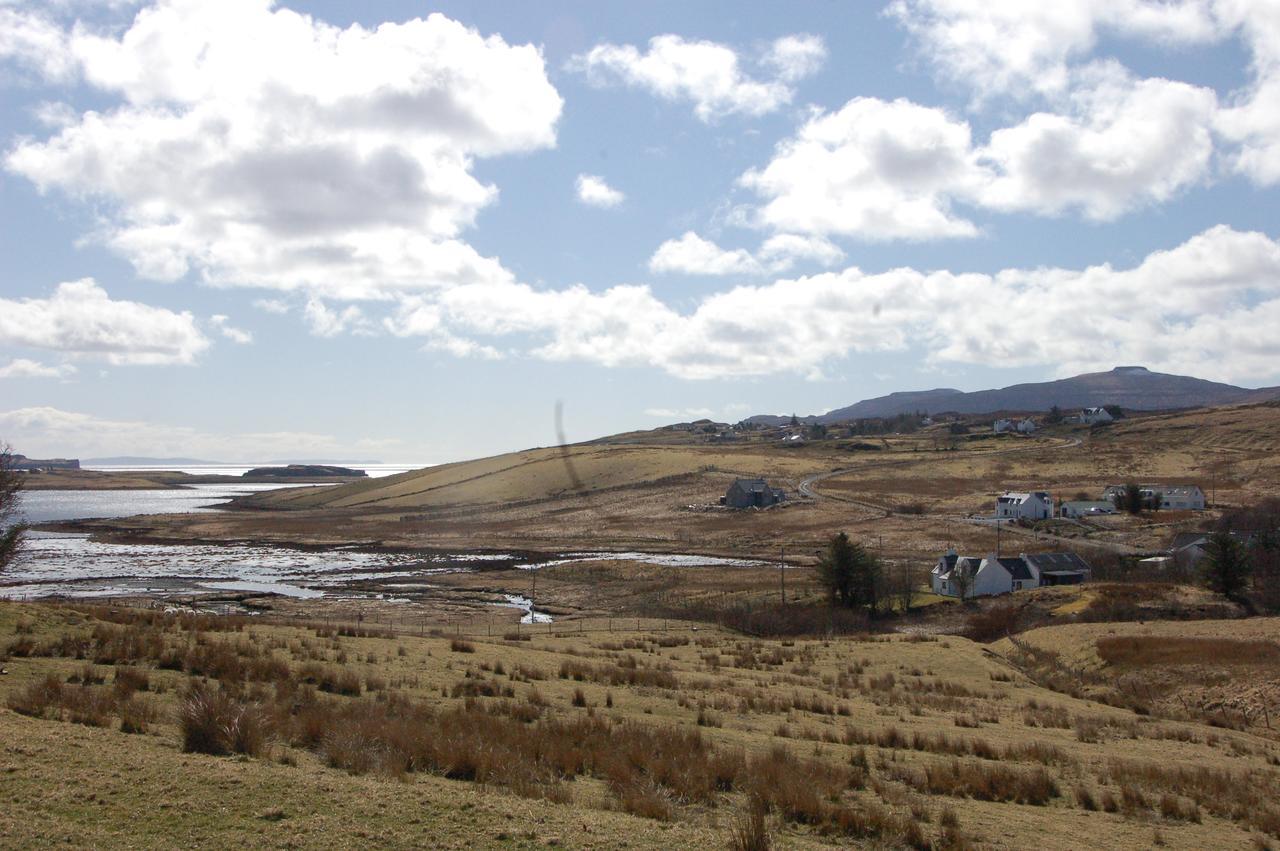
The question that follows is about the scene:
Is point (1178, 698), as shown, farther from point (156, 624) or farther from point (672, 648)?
point (156, 624)

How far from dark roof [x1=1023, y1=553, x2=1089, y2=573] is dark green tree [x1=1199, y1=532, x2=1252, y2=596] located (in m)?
12.2

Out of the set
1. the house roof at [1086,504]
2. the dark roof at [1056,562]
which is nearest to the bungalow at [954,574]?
the dark roof at [1056,562]

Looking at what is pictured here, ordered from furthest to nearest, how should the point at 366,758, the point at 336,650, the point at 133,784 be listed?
the point at 336,650, the point at 366,758, the point at 133,784

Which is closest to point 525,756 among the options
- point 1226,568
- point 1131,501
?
point 1226,568

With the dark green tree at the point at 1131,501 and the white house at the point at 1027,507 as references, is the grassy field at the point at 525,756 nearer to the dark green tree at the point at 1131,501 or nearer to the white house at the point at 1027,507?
the white house at the point at 1027,507

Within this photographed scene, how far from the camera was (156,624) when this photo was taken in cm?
2348

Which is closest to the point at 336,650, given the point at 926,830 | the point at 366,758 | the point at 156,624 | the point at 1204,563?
the point at 156,624

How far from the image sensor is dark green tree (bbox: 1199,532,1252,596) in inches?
2165

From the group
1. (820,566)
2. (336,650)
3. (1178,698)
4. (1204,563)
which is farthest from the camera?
(820,566)

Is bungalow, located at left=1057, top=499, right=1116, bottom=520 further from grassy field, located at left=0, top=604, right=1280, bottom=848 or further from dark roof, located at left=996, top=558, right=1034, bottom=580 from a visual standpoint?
grassy field, located at left=0, top=604, right=1280, bottom=848

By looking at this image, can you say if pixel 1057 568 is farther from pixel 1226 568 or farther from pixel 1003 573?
pixel 1226 568

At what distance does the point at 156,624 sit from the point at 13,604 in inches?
130

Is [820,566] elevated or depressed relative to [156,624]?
depressed

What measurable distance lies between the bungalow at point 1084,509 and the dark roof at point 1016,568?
40.0m
